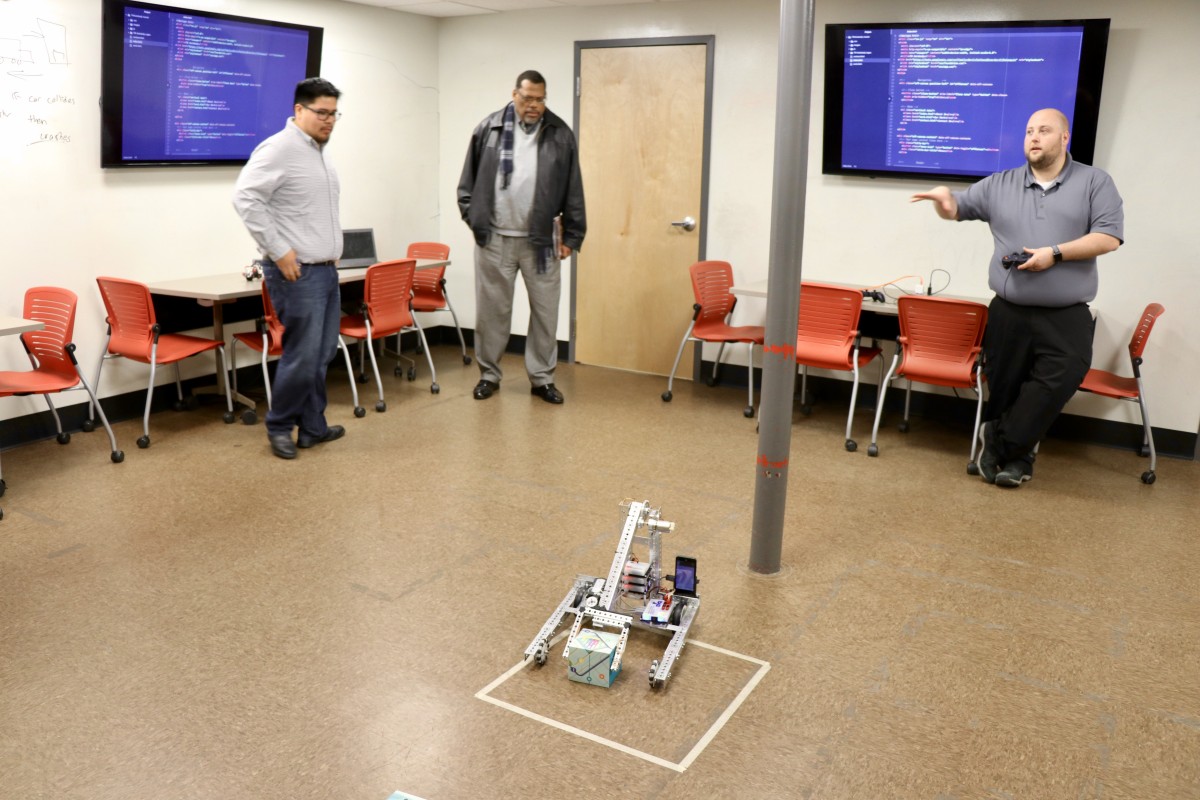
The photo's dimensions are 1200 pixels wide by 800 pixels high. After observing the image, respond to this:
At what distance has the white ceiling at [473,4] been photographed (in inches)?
256

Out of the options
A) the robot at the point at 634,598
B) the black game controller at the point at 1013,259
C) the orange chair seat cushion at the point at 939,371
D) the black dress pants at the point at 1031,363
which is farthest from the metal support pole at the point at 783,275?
the orange chair seat cushion at the point at 939,371

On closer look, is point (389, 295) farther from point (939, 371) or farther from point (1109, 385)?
point (1109, 385)

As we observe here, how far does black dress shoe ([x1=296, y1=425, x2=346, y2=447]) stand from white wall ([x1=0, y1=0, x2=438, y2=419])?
1195 mm

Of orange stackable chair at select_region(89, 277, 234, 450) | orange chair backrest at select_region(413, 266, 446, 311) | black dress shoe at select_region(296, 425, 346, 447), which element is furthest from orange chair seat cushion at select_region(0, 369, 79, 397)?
Result: orange chair backrest at select_region(413, 266, 446, 311)

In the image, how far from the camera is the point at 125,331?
5.23 meters

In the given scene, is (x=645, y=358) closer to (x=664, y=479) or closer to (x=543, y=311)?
(x=543, y=311)

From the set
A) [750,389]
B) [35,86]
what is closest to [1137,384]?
[750,389]

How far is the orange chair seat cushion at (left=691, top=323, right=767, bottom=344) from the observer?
595 cm

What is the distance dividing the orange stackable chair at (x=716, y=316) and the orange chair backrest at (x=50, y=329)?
321cm

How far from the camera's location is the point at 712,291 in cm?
626

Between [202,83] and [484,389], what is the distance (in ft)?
7.64

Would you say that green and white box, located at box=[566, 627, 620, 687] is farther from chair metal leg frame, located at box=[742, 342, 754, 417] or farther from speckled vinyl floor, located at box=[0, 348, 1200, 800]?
chair metal leg frame, located at box=[742, 342, 754, 417]

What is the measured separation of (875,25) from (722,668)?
3988 mm

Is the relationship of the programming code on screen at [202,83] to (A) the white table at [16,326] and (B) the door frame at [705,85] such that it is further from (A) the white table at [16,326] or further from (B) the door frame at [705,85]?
(B) the door frame at [705,85]
